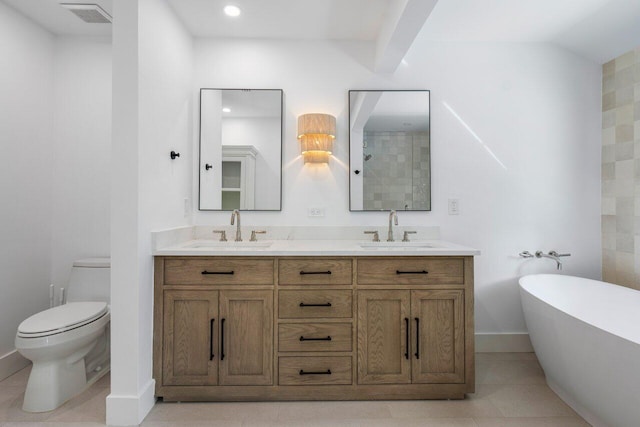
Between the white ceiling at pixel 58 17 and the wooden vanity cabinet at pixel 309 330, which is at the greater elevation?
the white ceiling at pixel 58 17

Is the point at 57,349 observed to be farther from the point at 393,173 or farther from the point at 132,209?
the point at 393,173

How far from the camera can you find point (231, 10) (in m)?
2.24

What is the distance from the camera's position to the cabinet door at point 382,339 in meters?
1.94

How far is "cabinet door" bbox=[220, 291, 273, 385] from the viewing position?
1918 mm

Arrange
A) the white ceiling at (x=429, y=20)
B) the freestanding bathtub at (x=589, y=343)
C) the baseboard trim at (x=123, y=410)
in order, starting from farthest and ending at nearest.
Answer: the white ceiling at (x=429, y=20)
the baseboard trim at (x=123, y=410)
the freestanding bathtub at (x=589, y=343)

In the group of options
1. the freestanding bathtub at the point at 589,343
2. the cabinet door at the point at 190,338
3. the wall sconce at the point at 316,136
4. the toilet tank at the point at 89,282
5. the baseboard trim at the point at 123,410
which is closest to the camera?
the freestanding bathtub at the point at 589,343

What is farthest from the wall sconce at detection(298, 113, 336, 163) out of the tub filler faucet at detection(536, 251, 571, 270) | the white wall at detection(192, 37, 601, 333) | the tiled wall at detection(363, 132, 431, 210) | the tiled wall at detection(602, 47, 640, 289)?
the tiled wall at detection(602, 47, 640, 289)

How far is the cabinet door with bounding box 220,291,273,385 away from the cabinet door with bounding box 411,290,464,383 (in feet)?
2.78

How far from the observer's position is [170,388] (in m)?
1.91

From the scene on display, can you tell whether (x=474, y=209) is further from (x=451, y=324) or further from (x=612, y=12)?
(x=612, y=12)

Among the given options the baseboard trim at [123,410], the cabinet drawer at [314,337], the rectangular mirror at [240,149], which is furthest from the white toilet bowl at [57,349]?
the cabinet drawer at [314,337]

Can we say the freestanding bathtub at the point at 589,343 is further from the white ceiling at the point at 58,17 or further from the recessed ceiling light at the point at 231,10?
the white ceiling at the point at 58,17

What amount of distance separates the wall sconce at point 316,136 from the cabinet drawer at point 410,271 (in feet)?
3.17

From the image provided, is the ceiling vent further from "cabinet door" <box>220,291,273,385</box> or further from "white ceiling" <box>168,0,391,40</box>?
"cabinet door" <box>220,291,273,385</box>
